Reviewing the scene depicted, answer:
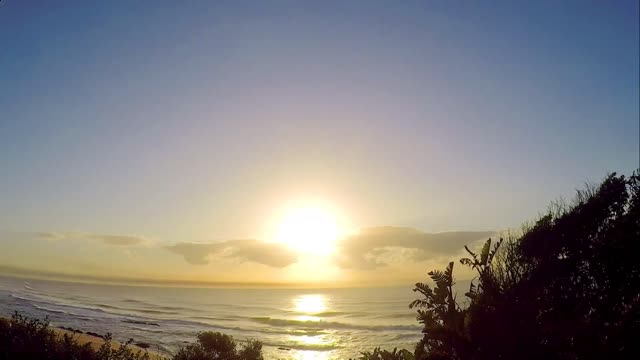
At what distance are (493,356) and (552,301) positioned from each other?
142 inches

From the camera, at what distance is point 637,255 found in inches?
476

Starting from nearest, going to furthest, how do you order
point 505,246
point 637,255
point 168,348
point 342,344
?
point 637,255 → point 505,246 → point 168,348 → point 342,344

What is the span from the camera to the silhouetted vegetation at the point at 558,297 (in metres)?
7.00

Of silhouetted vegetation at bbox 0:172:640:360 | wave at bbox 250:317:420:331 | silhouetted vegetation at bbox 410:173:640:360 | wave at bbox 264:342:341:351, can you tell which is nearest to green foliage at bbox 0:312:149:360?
silhouetted vegetation at bbox 0:172:640:360

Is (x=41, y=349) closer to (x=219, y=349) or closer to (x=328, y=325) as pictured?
(x=219, y=349)

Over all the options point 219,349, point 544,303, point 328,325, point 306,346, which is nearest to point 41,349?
Result: point 219,349

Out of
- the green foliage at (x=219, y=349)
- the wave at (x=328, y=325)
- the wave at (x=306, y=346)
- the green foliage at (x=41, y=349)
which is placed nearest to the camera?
the green foliage at (x=41, y=349)

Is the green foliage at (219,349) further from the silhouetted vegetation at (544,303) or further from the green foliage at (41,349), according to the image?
the green foliage at (41,349)

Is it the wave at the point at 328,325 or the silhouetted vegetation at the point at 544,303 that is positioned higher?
the silhouetted vegetation at the point at 544,303

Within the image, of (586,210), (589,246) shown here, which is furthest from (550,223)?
(589,246)

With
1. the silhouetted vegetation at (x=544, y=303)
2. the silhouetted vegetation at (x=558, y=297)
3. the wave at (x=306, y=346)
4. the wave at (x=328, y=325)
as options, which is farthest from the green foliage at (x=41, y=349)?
the wave at (x=328, y=325)

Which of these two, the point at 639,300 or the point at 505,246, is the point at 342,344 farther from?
the point at 639,300

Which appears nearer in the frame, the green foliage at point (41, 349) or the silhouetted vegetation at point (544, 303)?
the silhouetted vegetation at point (544, 303)

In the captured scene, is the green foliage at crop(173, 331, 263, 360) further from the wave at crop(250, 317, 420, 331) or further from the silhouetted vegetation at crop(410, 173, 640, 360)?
the wave at crop(250, 317, 420, 331)
